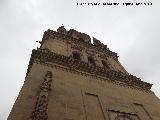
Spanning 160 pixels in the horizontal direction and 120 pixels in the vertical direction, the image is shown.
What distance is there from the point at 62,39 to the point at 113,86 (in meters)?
8.73

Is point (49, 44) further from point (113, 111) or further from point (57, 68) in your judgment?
point (113, 111)

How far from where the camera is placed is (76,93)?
44.1 ft

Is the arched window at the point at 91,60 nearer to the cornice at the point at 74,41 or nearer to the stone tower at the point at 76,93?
the stone tower at the point at 76,93

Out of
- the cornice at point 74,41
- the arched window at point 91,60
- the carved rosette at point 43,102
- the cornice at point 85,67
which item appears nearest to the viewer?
the carved rosette at point 43,102

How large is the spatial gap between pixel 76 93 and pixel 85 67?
425 centimetres

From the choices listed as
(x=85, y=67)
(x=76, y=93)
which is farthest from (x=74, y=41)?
(x=76, y=93)

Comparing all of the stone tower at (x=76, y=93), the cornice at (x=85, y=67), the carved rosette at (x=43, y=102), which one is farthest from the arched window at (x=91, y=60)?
the carved rosette at (x=43, y=102)

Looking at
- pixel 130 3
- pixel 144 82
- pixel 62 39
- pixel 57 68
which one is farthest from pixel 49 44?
pixel 130 3

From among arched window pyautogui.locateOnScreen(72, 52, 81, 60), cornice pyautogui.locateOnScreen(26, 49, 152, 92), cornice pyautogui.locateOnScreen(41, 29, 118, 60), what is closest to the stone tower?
cornice pyautogui.locateOnScreen(26, 49, 152, 92)

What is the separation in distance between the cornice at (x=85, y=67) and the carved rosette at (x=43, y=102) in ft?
10.1

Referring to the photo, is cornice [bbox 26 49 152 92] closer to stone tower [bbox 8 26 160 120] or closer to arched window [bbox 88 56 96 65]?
stone tower [bbox 8 26 160 120]

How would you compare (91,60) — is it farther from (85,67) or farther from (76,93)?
(76,93)

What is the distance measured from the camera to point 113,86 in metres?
16.7

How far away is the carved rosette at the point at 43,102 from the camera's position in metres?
9.88
